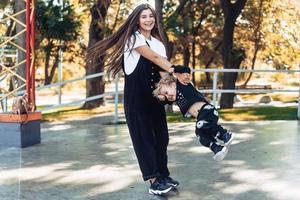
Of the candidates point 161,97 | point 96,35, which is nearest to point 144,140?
point 161,97

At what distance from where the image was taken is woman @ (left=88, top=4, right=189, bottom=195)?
396cm

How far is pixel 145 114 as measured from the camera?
13.3 ft

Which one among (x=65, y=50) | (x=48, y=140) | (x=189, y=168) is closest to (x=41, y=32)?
(x=65, y=50)

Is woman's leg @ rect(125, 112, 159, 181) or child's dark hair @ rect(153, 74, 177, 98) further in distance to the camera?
woman's leg @ rect(125, 112, 159, 181)

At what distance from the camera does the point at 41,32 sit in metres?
13.6

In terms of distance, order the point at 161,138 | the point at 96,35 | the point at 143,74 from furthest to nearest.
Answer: the point at 96,35, the point at 161,138, the point at 143,74

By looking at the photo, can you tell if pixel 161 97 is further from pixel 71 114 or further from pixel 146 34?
pixel 71 114

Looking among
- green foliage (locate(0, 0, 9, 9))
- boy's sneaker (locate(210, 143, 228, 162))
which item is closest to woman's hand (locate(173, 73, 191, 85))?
boy's sneaker (locate(210, 143, 228, 162))

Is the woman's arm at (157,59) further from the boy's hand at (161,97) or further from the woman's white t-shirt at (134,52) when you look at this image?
the boy's hand at (161,97)

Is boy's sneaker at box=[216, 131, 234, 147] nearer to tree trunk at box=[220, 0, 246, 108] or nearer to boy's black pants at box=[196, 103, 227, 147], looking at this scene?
boy's black pants at box=[196, 103, 227, 147]

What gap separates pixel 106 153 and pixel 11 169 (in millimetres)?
1335

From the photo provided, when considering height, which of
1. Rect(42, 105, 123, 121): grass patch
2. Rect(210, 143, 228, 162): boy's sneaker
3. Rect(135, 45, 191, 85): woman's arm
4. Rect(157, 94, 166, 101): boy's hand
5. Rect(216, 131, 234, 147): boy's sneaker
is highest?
Rect(135, 45, 191, 85): woman's arm

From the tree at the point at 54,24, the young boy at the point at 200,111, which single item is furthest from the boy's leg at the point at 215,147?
the tree at the point at 54,24

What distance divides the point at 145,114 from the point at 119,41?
0.67 meters
